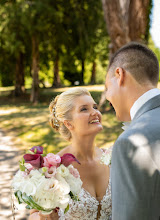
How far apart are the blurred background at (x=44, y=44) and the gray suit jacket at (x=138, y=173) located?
3755 millimetres

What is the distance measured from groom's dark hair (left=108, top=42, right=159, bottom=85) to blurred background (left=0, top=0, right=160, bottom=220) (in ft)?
11.8

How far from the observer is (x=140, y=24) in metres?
9.56

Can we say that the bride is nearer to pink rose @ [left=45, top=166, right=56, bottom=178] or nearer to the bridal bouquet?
the bridal bouquet

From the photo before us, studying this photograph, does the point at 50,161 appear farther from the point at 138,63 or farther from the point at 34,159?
A: the point at 138,63

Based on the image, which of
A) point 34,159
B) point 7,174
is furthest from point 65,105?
point 7,174

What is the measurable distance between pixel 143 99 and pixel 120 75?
0.25m

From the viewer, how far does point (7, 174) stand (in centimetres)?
629

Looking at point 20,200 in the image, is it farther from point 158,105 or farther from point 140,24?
point 140,24

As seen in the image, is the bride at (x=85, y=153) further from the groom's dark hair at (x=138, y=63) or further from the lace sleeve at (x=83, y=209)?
the groom's dark hair at (x=138, y=63)

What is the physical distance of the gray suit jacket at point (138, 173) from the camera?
117 cm

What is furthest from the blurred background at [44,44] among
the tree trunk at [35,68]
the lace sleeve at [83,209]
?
the lace sleeve at [83,209]

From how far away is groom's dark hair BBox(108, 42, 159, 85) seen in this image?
1719 mm

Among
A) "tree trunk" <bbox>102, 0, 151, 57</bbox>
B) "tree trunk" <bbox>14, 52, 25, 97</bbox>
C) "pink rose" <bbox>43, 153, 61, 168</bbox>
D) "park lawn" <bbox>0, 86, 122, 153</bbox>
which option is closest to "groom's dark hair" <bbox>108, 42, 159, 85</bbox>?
"pink rose" <bbox>43, 153, 61, 168</bbox>

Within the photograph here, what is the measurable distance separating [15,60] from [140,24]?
14.0 m
